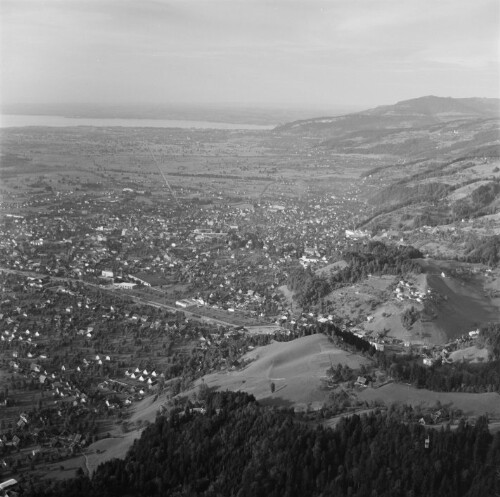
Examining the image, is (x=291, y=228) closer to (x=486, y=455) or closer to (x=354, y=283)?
(x=354, y=283)

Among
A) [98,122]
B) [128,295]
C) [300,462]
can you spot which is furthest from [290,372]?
[98,122]

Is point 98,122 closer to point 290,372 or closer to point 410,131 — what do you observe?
point 410,131

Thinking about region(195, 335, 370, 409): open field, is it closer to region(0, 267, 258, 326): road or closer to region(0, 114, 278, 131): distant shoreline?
region(0, 267, 258, 326): road

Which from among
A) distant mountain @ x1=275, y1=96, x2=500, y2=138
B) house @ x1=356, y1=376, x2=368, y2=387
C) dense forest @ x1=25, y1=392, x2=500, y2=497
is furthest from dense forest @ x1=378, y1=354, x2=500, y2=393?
distant mountain @ x1=275, y1=96, x2=500, y2=138

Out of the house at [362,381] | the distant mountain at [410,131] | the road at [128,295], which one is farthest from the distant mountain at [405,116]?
the house at [362,381]

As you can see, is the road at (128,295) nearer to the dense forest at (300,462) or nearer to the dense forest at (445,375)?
the dense forest at (445,375)

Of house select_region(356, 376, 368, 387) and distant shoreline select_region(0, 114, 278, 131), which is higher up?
distant shoreline select_region(0, 114, 278, 131)
